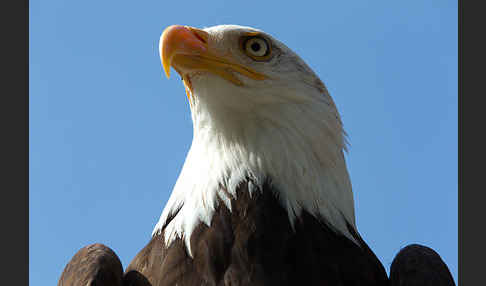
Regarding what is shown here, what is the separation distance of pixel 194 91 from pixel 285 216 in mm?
1278

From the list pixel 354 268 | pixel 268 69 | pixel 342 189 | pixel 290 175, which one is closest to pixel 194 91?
pixel 268 69

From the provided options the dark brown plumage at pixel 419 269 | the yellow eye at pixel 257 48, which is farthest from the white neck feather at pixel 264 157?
the dark brown plumage at pixel 419 269

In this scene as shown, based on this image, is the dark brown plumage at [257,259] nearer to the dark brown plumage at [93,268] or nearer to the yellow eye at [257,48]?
the dark brown plumage at [93,268]

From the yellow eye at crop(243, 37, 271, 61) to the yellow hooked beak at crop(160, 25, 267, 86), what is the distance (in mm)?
166

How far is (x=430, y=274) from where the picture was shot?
4.18 metres

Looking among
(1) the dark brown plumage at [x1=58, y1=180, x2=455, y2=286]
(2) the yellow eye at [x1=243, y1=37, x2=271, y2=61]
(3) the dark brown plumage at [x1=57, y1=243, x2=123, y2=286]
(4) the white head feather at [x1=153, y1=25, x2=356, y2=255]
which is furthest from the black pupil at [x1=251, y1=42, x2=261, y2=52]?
(3) the dark brown plumage at [x1=57, y1=243, x2=123, y2=286]

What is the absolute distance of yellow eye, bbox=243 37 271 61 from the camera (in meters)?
4.70

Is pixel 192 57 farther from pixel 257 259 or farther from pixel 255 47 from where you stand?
pixel 257 259

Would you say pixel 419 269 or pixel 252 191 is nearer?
pixel 419 269

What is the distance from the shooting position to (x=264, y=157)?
4480 millimetres

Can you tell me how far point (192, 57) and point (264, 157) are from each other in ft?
3.24

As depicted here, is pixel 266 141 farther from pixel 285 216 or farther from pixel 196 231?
pixel 196 231

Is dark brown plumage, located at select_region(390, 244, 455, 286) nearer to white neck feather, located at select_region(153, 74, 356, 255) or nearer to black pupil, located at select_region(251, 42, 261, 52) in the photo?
white neck feather, located at select_region(153, 74, 356, 255)

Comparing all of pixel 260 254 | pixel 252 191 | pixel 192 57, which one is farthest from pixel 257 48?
pixel 260 254
